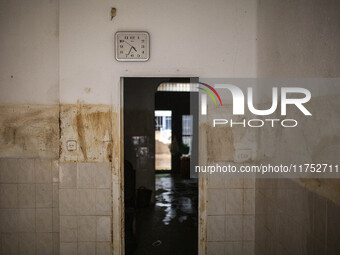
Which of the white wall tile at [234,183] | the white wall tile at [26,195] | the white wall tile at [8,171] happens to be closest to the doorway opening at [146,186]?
the white wall tile at [234,183]

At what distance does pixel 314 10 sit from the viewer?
1.58m

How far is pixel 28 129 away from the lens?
2436mm

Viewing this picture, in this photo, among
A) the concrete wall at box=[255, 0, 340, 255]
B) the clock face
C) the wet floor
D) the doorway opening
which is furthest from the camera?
the wet floor

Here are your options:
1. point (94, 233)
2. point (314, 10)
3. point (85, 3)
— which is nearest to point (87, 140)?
point (94, 233)

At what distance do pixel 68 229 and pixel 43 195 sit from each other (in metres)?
0.41

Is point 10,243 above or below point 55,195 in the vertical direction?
below

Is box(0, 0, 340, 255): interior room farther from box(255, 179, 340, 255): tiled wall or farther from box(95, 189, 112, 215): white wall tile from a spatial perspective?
box(255, 179, 340, 255): tiled wall

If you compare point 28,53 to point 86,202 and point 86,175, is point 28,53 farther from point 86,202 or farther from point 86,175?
point 86,202

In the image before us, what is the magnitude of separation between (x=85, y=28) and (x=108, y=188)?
1.51 meters

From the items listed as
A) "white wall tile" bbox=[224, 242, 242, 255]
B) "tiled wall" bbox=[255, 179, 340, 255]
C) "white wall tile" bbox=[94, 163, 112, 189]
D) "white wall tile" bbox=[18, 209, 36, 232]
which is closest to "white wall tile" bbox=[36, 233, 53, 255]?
"white wall tile" bbox=[18, 209, 36, 232]

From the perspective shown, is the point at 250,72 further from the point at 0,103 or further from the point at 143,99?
the point at 0,103

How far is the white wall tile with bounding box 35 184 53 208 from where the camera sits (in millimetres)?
2451

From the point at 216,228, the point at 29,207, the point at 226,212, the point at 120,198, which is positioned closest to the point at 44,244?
the point at 29,207

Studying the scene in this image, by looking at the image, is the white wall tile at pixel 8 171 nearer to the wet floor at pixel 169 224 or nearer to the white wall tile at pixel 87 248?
the white wall tile at pixel 87 248
